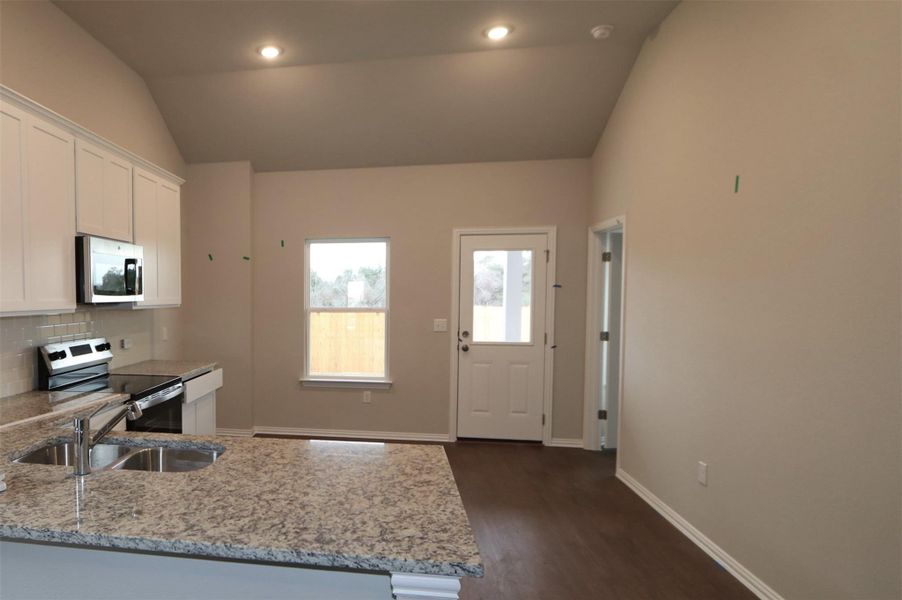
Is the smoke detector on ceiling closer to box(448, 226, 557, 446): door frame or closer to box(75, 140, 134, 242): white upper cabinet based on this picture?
box(448, 226, 557, 446): door frame

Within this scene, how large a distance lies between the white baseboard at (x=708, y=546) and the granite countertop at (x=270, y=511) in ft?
5.97

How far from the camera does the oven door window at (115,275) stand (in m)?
2.14

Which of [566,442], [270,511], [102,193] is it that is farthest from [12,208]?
[566,442]

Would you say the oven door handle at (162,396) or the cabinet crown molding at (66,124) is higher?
the cabinet crown molding at (66,124)

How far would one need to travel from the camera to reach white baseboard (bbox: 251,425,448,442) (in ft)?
11.9

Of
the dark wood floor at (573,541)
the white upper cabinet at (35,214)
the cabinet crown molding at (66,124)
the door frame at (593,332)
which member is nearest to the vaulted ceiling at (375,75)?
the cabinet crown molding at (66,124)

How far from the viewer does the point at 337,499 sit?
37.1 inches

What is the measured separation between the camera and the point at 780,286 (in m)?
1.65

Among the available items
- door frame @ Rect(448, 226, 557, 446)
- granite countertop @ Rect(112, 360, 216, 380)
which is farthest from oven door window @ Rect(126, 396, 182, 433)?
door frame @ Rect(448, 226, 557, 446)

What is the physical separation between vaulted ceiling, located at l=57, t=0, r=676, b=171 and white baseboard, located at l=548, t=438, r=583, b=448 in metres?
2.75

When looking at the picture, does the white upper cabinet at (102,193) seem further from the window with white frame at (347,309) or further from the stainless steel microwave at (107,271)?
the window with white frame at (347,309)

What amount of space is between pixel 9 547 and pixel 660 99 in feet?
11.6

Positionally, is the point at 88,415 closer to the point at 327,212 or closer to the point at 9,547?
the point at 9,547

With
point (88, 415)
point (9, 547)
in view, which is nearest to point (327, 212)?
point (88, 415)
